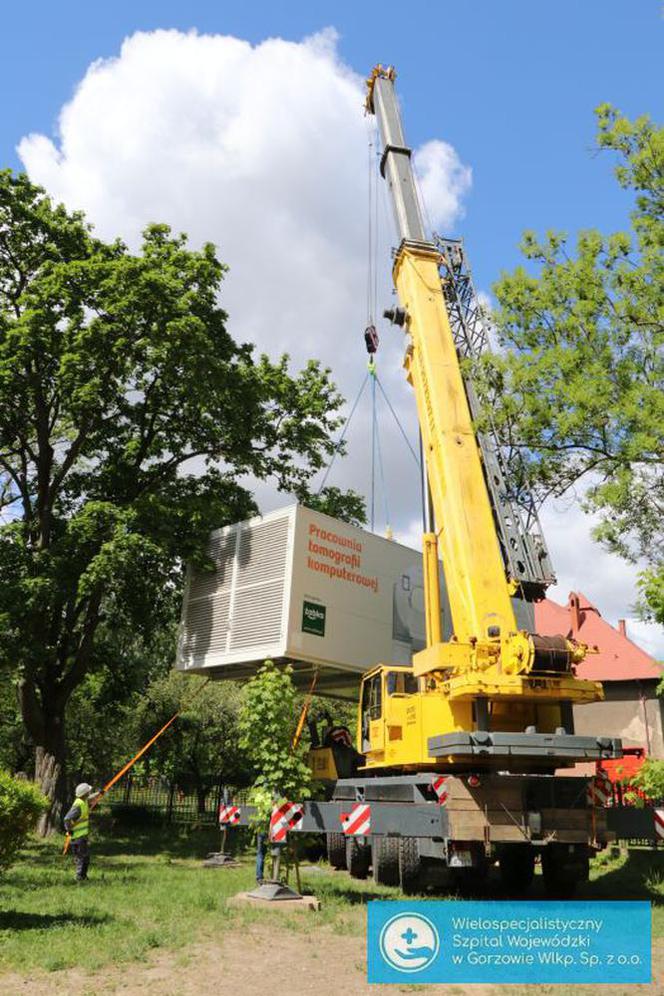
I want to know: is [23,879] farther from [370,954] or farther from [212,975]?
[370,954]

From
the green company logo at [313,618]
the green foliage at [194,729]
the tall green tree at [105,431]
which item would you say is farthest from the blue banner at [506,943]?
the green foliage at [194,729]

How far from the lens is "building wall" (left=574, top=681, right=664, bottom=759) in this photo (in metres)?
26.5

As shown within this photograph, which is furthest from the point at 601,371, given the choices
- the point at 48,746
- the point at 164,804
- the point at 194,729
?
the point at 164,804

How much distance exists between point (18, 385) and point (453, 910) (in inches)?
642

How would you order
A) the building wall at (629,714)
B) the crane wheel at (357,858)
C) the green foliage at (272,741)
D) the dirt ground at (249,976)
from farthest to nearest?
the building wall at (629,714), the crane wheel at (357,858), the green foliage at (272,741), the dirt ground at (249,976)

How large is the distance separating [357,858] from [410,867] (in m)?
2.46

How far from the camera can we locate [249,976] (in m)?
6.84

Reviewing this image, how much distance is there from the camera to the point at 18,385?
Answer: 60.7ft

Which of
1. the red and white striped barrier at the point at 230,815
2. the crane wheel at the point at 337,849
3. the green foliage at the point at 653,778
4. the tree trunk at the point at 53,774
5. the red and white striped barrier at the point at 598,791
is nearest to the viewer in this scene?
the red and white striped barrier at the point at 598,791

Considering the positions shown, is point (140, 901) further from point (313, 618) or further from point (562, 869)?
point (313, 618)

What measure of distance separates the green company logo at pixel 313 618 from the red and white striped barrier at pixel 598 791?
637 cm

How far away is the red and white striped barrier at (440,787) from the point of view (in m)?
9.36
